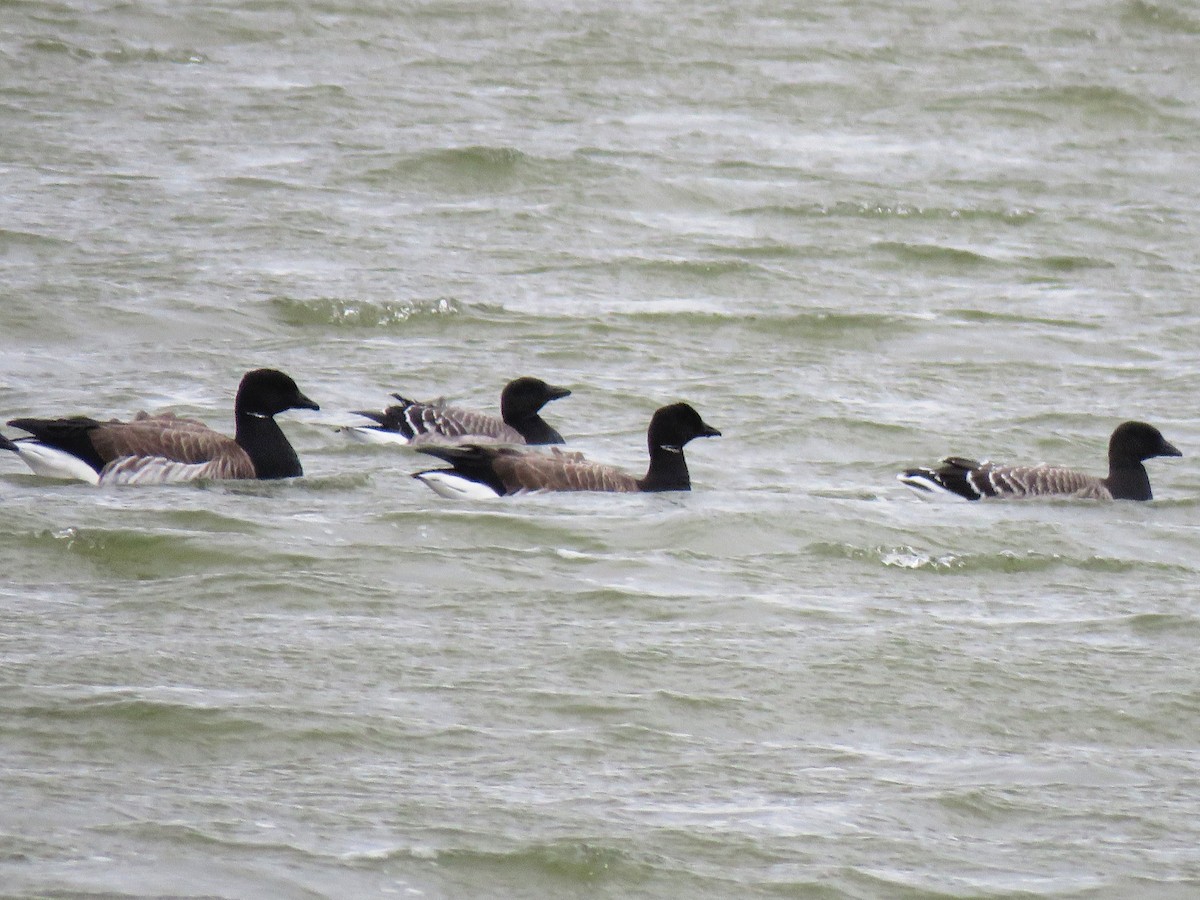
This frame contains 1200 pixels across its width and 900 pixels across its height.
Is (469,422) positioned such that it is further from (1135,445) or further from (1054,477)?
(1135,445)

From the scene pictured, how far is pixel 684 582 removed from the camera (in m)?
11.2

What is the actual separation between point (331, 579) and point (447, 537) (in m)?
1.27

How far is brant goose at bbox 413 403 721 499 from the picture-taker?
1319 cm

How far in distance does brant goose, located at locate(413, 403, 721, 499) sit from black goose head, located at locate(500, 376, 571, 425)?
1376 mm

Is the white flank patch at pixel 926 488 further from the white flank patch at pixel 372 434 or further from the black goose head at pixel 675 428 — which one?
the white flank patch at pixel 372 434

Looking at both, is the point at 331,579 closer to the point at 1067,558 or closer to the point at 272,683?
the point at 272,683

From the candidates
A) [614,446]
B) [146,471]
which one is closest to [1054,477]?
[614,446]

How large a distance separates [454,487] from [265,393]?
4.29 feet

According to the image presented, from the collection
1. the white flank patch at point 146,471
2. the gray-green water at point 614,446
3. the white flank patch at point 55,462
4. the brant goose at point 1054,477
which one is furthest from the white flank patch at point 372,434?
the brant goose at point 1054,477

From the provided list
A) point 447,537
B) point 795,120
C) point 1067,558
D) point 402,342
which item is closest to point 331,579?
point 447,537

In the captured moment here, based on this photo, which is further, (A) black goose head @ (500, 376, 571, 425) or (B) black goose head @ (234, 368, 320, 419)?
(A) black goose head @ (500, 376, 571, 425)

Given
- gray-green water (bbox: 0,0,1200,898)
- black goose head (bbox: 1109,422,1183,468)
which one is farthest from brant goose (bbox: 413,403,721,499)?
black goose head (bbox: 1109,422,1183,468)

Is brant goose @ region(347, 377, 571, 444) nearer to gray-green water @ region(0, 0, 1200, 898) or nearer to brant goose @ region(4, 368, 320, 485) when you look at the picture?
gray-green water @ region(0, 0, 1200, 898)

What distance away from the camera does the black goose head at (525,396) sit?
48.9 feet
